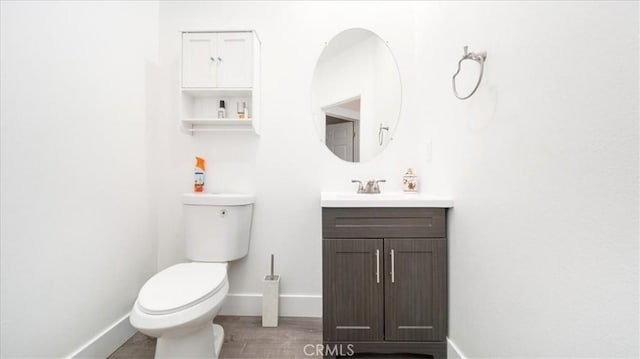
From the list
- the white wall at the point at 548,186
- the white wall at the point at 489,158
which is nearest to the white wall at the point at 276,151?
the white wall at the point at 489,158

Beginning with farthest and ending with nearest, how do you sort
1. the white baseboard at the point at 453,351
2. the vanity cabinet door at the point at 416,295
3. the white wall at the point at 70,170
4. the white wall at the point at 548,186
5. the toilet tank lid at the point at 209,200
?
1. the toilet tank lid at the point at 209,200
2. the vanity cabinet door at the point at 416,295
3. the white baseboard at the point at 453,351
4. the white wall at the point at 70,170
5. the white wall at the point at 548,186

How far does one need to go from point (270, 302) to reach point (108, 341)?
2.81 ft

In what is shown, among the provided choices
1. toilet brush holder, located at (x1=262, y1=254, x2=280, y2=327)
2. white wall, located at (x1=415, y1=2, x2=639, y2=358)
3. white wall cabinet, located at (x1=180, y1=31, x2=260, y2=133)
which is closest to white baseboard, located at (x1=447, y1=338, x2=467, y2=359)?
white wall, located at (x1=415, y1=2, x2=639, y2=358)

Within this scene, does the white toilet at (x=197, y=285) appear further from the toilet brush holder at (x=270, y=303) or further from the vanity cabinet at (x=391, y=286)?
the vanity cabinet at (x=391, y=286)

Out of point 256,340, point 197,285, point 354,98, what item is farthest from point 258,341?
point 354,98

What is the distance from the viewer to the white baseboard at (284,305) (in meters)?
1.75

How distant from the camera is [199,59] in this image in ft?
5.28

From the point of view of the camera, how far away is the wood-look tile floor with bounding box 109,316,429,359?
1.36 meters

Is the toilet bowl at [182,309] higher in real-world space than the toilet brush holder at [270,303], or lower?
higher

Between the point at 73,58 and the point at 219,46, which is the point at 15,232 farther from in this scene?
the point at 219,46

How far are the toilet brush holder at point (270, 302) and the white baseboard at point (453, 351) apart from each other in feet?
3.27

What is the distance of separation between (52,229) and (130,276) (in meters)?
0.58

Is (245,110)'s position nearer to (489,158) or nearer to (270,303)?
(270,303)

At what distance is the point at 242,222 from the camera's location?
5.34ft
